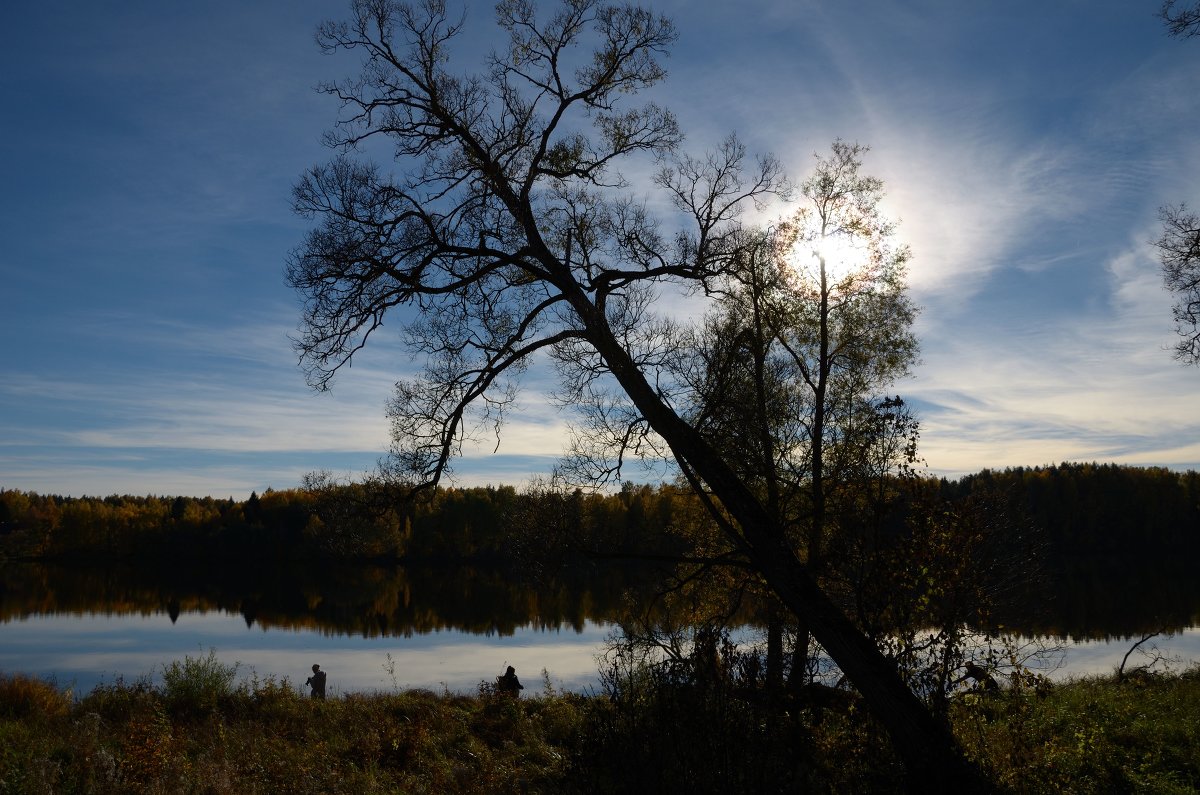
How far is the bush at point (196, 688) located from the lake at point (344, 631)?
1.24 m

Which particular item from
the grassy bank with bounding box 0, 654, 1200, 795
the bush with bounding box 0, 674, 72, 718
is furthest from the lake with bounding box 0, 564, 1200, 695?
the grassy bank with bounding box 0, 654, 1200, 795

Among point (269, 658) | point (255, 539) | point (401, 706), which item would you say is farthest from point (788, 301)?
point (255, 539)

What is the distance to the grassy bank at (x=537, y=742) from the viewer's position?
6.33 meters

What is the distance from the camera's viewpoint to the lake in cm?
2759

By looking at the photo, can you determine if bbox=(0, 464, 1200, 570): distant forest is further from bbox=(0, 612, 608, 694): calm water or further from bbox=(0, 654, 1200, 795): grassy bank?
bbox=(0, 654, 1200, 795): grassy bank

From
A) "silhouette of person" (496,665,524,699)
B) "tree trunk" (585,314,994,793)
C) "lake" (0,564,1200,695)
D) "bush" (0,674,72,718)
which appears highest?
"tree trunk" (585,314,994,793)

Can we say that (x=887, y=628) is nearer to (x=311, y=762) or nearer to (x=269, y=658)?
(x=311, y=762)

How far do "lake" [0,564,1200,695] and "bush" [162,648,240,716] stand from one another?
1242 millimetres

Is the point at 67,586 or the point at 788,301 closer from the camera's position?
the point at 788,301

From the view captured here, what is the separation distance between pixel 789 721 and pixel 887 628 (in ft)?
4.12

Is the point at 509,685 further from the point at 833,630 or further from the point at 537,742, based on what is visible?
Answer: the point at 833,630

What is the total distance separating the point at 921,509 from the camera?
695 centimetres

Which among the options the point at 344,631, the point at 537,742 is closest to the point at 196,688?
the point at 537,742

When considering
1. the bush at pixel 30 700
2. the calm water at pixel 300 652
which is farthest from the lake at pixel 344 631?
the bush at pixel 30 700
